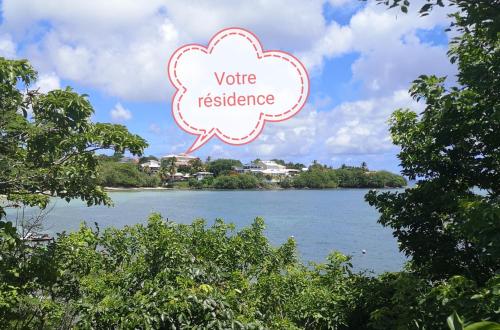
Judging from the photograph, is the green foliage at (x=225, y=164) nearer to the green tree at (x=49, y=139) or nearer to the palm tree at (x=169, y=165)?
the palm tree at (x=169, y=165)

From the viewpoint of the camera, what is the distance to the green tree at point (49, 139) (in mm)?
3916

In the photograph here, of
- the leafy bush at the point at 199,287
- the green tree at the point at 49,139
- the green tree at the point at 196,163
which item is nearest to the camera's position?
the leafy bush at the point at 199,287

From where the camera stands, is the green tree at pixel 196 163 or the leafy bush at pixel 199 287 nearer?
the leafy bush at pixel 199 287

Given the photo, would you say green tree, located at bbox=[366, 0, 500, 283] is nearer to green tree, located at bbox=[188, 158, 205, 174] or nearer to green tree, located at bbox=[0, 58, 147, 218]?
green tree, located at bbox=[188, 158, 205, 174]

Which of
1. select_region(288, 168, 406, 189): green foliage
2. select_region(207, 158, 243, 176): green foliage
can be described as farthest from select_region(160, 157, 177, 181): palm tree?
select_region(288, 168, 406, 189): green foliage

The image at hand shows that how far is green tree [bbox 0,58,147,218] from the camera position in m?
3.92

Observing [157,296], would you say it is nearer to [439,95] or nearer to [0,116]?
[0,116]

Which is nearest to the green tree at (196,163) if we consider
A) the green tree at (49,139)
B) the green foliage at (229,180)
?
the green tree at (49,139)

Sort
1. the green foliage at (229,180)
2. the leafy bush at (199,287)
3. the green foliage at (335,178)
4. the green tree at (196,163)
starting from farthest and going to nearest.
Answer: the green foliage at (335,178)
the green foliage at (229,180)
the green tree at (196,163)
the leafy bush at (199,287)

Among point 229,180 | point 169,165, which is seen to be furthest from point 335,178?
point 169,165

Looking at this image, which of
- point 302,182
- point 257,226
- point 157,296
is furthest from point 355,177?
point 157,296

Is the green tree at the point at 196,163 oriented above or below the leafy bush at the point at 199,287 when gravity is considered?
above

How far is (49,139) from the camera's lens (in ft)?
13.0

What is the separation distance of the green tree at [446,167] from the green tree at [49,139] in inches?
117
